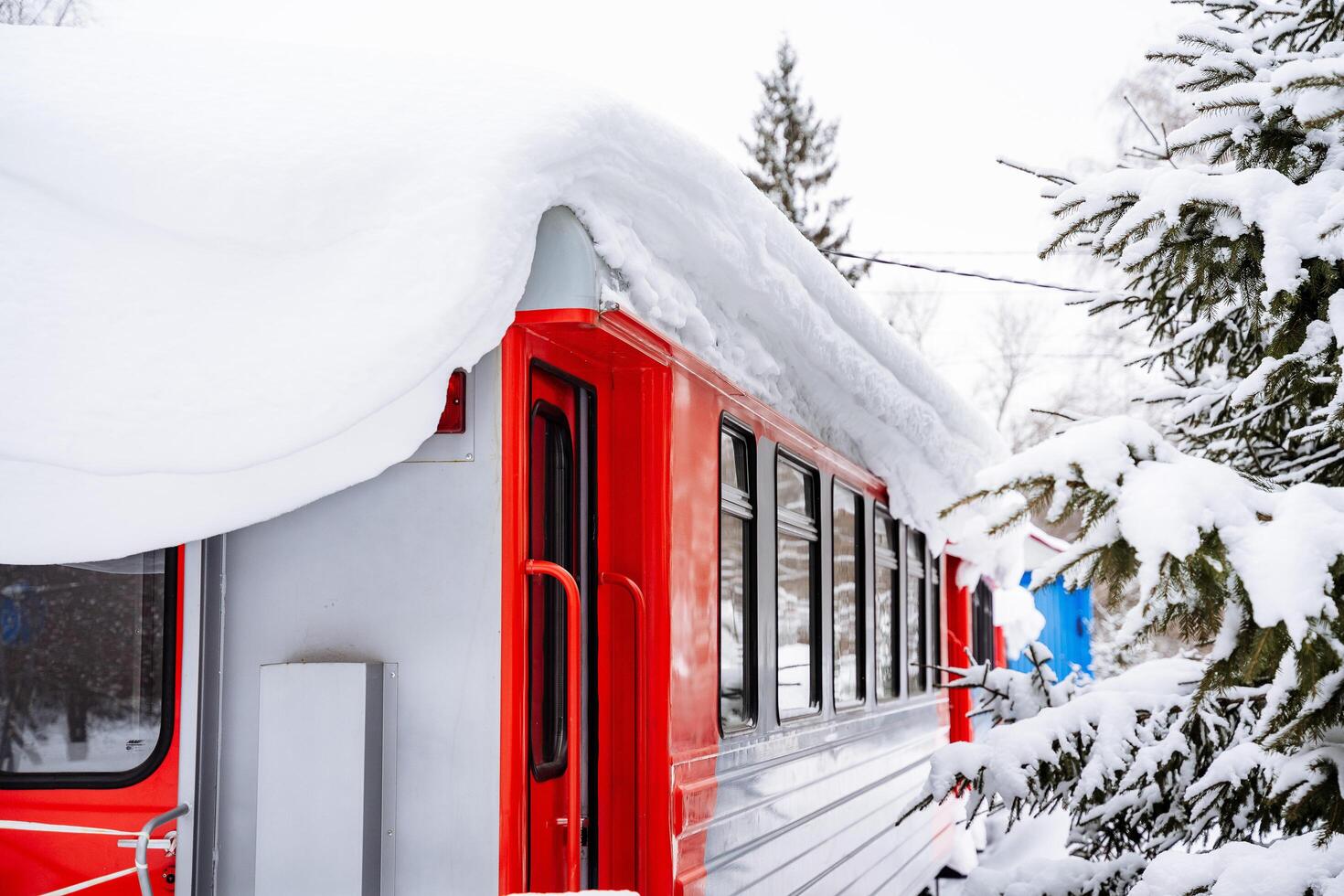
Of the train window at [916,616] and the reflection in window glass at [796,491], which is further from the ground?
the reflection in window glass at [796,491]

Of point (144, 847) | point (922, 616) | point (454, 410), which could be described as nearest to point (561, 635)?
point (454, 410)

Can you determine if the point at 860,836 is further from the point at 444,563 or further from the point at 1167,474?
the point at 1167,474

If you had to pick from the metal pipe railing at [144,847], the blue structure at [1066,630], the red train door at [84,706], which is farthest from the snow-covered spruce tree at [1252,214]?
the blue structure at [1066,630]

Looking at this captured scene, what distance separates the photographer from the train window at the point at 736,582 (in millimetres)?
4270

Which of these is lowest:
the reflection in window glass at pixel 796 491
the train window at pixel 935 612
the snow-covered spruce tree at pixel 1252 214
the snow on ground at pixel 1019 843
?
the snow on ground at pixel 1019 843

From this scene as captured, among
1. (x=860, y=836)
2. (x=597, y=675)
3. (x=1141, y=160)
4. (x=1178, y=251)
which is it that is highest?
(x=1141, y=160)

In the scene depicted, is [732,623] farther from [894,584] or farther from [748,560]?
[894,584]

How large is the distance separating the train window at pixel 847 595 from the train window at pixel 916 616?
4.39ft

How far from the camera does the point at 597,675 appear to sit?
12.2 ft

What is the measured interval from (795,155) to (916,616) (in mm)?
24358

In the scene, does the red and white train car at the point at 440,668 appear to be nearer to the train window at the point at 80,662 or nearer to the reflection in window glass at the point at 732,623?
the train window at the point at 80,662

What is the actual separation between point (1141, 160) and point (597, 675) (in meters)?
3.38

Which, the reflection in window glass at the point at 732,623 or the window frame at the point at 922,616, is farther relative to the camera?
the window frame at the point at 922,616

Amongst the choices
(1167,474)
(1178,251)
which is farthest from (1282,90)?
(1167,474)
